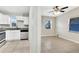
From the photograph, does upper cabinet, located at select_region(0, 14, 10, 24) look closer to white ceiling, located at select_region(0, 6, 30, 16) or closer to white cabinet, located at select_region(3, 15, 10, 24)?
white cabinet, located at select_region(3, 15, 10, 24)

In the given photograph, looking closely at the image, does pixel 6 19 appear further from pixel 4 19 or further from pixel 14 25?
pixel 14 25

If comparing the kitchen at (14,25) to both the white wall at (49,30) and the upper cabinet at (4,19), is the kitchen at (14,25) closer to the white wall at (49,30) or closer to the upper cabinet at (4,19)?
the upper cabinet at (4,19)

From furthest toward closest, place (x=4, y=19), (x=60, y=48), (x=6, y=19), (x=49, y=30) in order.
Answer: (x=49, y=30) → (x=6, y=19) → (x=4, y=19) → (x=60, y=48)

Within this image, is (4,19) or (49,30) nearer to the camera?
(4,19)

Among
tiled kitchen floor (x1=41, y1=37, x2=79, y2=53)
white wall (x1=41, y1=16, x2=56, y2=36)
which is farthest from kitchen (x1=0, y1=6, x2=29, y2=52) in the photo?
tiled kitchen floor (x1=41, y1=37, x2=79, y2=53)

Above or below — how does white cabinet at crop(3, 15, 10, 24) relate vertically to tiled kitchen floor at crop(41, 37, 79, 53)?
above

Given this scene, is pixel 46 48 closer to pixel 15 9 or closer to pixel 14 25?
pixel 15 9

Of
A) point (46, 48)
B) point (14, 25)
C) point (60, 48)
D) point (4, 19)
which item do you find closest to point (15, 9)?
point (4, 19)

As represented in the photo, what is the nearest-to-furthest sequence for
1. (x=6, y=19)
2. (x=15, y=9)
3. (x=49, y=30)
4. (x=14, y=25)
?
(x=15, y=9), (x=6, y=19), (x=14, y=25), (x=49, y=30)

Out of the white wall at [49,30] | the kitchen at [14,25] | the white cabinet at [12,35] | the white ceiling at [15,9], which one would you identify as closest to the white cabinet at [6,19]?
the kitchen at [14,25]

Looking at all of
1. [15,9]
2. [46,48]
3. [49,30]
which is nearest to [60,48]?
[46,48]

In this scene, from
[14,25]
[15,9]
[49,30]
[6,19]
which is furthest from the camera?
[49,30]

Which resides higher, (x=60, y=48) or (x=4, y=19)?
(x=4, y=19)

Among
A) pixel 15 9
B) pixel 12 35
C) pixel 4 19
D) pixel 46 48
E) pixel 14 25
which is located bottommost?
pixel 46 48
